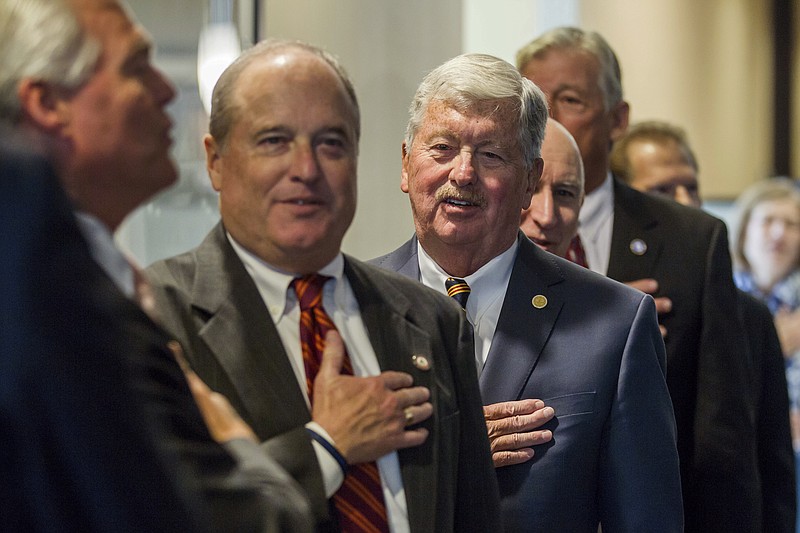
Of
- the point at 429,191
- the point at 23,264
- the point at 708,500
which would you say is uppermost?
the point at 23,264

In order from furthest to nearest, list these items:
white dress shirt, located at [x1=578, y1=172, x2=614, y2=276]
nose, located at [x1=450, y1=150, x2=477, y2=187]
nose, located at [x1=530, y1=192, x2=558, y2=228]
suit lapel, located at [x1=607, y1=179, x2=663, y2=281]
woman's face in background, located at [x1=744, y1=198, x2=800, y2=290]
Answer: woman's face in background, located at [x1=744, y1=198, x2=800, y2=290] < white dress shirt, located at [x1=578, y1=172, x2=614, y2=276] < suit lapel, located at [x1=607, y1=179, x2=663, y2=281] < nose, located at [x1=530, y1=192, x2=558, y2=228] < nose, located at [x1=450, y1=150, x2=477, y2=187]

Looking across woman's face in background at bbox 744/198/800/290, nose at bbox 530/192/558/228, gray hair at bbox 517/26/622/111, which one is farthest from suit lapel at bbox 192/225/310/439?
woman's face in background at bbox 744/198/800/290

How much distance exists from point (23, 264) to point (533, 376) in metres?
1.68

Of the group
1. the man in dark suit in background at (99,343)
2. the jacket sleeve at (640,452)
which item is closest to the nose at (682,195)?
the jacket sleeve at (640,452)

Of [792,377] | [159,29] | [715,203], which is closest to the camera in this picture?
[159,29]

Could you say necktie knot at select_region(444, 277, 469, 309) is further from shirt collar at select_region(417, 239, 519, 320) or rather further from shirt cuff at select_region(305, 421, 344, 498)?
shirt cuff at select_region(305, 421, 344, 498)

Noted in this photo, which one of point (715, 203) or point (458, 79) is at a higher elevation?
point (458, 79)

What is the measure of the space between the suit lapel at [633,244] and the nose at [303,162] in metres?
1.61

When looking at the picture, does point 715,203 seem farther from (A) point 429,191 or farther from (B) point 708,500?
(A) point 429,191

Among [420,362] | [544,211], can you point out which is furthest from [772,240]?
[420,362]

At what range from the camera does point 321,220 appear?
6.37 ft

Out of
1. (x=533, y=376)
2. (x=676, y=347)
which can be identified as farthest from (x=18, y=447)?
(x=676, y=347)

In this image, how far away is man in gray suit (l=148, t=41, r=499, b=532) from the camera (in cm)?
186

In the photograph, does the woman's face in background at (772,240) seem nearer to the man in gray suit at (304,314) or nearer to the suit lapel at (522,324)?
the suit lapel at (522,324)
